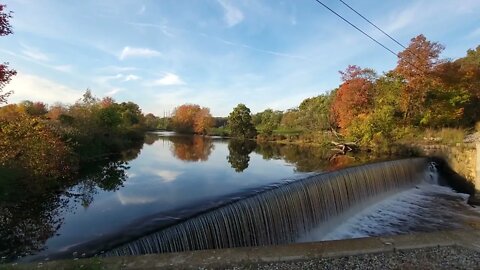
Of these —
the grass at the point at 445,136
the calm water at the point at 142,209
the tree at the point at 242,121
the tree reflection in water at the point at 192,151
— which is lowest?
the calm water at the point at 142,209

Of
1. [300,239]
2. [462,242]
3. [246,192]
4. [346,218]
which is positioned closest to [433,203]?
[346,218]

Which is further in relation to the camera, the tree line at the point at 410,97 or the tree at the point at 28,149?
the tree line at the point at 410,97

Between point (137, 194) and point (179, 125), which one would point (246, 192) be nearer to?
point (137, 194)

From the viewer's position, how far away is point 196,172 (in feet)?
52.9

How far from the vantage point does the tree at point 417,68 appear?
2208 centimetres

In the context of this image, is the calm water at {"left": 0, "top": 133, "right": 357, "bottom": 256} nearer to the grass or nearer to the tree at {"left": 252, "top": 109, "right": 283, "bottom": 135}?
the grass

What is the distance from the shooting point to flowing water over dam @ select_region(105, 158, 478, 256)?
21.3 ft

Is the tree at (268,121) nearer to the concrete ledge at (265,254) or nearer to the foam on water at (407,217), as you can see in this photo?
the foam on water at (407,217)

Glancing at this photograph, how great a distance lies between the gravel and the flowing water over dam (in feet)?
9.36

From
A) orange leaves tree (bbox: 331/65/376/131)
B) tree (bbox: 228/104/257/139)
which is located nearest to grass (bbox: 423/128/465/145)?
orange leaves tree (bbox: 331/65/376/131)

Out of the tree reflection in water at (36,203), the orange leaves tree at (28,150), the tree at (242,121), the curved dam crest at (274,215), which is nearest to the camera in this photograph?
the curved dam crest at (274,215)

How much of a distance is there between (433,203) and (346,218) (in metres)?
4.41

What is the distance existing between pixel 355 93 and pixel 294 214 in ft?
63.6

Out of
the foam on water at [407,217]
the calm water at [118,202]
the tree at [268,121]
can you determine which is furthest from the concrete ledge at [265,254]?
the tree at [268,121]
